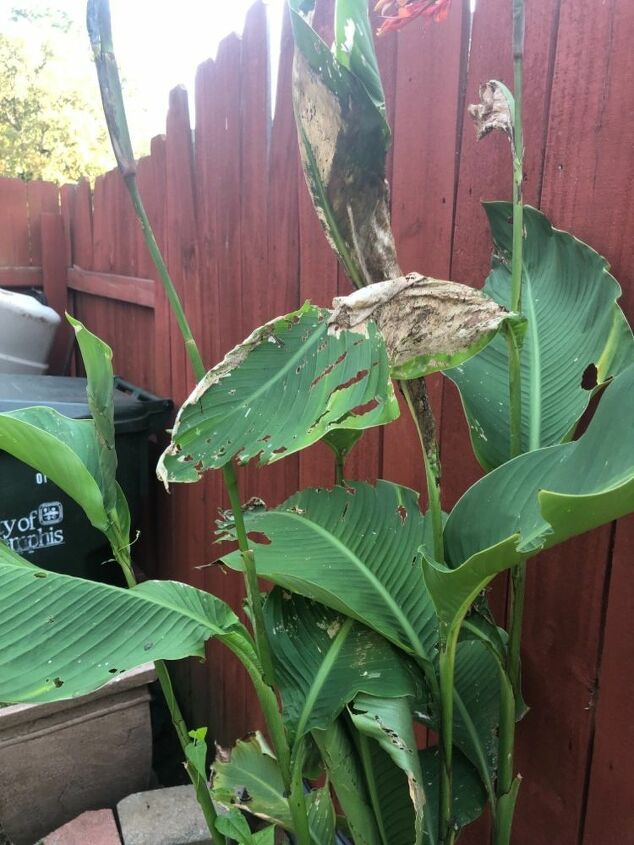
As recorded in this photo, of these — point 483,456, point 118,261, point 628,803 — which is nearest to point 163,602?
point 483,456

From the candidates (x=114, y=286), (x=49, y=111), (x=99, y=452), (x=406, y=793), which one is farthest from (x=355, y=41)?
(x=49, y=111)

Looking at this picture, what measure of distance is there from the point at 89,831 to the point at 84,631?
4.66 feet

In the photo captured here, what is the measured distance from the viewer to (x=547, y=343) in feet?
3.34

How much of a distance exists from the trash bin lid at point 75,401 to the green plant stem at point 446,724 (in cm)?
177

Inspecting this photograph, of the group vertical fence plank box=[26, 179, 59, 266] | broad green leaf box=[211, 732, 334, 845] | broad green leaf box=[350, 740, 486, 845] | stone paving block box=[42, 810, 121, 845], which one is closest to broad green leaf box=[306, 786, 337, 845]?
broad green leaf box=[211, 732, 334, 845]

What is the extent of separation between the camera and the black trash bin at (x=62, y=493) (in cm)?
226

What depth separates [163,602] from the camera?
94 cm

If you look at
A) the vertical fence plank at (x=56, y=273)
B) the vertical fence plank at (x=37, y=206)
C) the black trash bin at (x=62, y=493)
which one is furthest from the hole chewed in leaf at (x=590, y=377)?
the vertical fence plank at (x=37, y=206)

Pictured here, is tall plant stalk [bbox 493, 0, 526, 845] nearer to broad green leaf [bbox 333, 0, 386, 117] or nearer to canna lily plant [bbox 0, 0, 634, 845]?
canna lily plant [bbox 0, 0, 634, 845]

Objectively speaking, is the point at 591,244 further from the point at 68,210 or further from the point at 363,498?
the point at 68,210

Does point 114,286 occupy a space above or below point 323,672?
above

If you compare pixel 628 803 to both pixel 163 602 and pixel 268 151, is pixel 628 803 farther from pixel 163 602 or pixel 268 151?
pixel 268 151

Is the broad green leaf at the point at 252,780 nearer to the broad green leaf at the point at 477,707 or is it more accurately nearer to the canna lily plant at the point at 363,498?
the canna lily plant at the point at 363,498

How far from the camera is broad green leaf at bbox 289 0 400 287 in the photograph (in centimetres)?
75
